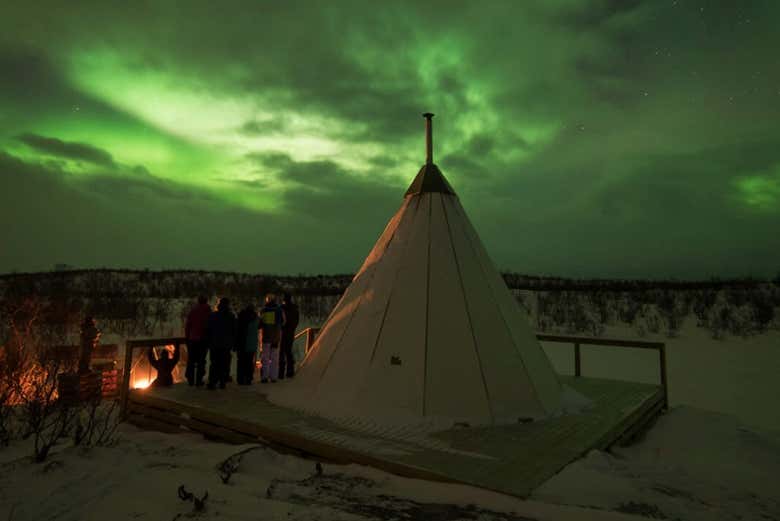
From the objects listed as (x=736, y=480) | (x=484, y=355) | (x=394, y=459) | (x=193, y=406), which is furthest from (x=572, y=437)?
(x=193, y=406)

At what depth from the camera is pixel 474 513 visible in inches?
109

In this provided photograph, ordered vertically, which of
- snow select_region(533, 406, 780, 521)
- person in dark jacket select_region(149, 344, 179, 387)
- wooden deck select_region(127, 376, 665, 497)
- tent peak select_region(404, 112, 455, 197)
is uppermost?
tent peak select_region(404, 112, 455, 197)

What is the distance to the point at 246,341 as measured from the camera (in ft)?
20.7

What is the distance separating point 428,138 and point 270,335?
3.63m

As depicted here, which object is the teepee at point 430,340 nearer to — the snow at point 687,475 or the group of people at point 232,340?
the group of people at point 232,340

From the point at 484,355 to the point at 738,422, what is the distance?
393 cm

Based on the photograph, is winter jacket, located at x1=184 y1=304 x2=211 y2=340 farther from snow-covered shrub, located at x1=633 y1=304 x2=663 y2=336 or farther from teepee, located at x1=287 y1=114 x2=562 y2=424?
snow-covered shrub, located at x1=633 y1=304 x2=663 y2=336

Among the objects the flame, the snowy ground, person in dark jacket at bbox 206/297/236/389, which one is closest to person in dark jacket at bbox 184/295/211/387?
person in dark jacket at bbox 206/297/236/389

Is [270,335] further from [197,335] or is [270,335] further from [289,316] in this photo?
[197,335]

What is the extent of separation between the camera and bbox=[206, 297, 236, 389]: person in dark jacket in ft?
20.0

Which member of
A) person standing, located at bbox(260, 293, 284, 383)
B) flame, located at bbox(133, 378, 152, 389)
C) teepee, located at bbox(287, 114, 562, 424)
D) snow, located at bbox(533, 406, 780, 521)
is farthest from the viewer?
flame, located at bbox(133, 378, 152, 389)

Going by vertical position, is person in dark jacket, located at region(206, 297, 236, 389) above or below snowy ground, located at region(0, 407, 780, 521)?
above

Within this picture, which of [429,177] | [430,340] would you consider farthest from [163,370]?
[429,177]

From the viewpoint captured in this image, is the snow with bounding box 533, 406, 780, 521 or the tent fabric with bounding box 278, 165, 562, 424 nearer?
the snow with bounding box 533, 406, 780, 521
